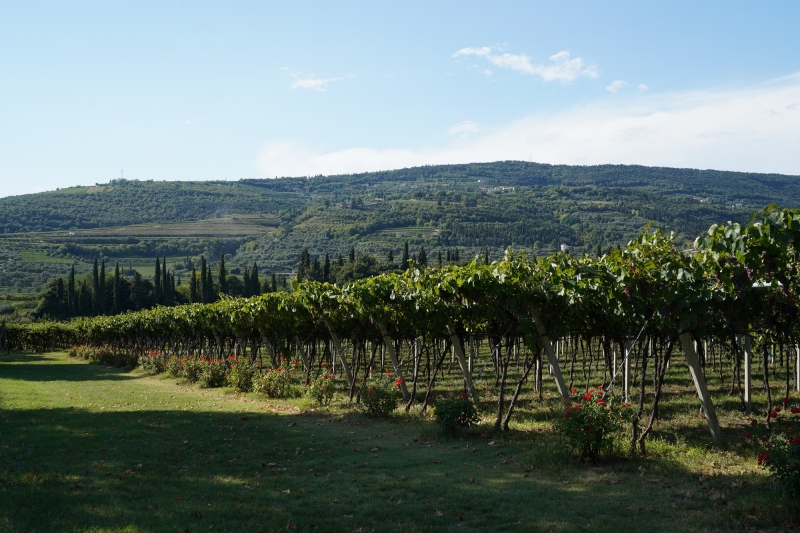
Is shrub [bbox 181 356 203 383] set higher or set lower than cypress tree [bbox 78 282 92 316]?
higher

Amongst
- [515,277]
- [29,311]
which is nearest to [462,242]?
[29,311]

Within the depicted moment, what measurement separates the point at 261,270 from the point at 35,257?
147 feet

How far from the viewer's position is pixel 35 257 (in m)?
126

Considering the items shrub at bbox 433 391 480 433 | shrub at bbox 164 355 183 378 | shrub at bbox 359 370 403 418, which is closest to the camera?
shrub at bbox 433 391 480 433

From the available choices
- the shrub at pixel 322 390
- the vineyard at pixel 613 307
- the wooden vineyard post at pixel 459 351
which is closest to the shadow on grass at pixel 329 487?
the vineyard at pixel 613 307

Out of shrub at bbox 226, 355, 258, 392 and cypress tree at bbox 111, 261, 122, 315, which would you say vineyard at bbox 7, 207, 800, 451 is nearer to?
shrub at bbox 226, 355, 258, 392

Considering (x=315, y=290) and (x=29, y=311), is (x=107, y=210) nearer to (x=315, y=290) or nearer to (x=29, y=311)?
(x=29, y=311)

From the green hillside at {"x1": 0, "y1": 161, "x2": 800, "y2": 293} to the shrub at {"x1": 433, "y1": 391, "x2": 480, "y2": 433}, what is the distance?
100 meters

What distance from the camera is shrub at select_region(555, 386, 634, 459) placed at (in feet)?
28.4

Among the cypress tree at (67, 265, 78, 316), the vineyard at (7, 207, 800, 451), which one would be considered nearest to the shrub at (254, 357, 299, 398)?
the vineyard at (7, 207, 800, 451)

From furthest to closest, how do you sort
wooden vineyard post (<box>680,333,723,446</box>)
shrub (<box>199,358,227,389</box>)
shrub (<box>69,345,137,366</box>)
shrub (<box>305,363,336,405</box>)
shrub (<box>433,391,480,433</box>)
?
1. shrub (<box>69,345,137,366</box>)
2. shrub (<box>199,358,227,389</box>)
3. shrub (<box>305,363,336,405</box>)
4. shrub (<box>433,391,480,433</box>)
5. wooden vineyard post (<box>680,333,723,446</box>)

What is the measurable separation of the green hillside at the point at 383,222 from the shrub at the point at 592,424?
335 ft

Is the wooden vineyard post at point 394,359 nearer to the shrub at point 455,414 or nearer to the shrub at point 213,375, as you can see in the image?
the shrub at point 455,414

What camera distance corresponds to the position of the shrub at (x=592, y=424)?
28.4 ft
